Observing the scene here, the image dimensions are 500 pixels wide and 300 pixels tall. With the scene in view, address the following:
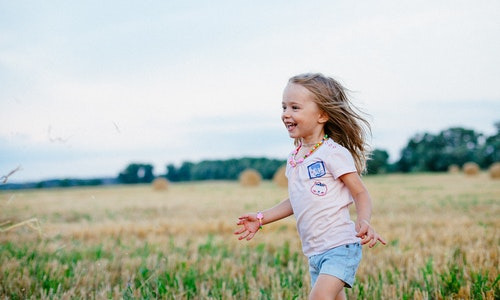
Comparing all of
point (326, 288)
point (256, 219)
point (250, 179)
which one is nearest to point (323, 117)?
point (256, 219)

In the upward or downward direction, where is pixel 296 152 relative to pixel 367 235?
upward

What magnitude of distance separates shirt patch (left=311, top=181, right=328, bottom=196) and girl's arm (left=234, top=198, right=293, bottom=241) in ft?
1.02

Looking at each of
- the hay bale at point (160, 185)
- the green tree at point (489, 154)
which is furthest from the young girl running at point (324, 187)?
the green tree at point (489, 154)

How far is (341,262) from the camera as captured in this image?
2.68 meters

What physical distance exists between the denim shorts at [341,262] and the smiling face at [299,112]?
0.70 meters

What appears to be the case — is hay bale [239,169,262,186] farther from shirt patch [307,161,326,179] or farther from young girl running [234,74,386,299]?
shirt patch [307,161,326,179]

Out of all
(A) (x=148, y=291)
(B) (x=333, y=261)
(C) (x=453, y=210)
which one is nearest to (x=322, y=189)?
(B) (x=333, y=261)

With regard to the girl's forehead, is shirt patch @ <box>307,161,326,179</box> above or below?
below

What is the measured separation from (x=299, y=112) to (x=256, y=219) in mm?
689

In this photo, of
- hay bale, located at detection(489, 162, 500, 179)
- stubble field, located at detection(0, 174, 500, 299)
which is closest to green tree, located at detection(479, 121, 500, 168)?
hay bale, located at detection(489, 162, 500, 179)

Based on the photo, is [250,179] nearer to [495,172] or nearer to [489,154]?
[495,172]

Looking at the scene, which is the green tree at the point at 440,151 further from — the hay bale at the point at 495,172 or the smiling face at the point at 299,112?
the smiling face at the point at 299,112

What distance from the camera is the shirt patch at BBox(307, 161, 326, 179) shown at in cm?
284

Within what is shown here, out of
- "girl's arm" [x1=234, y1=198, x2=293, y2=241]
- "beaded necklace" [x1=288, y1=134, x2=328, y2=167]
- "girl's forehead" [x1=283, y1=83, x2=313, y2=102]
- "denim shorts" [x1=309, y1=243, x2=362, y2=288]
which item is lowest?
"denim shorts" [x1=309, y1=243, x2=362, y2=288]
